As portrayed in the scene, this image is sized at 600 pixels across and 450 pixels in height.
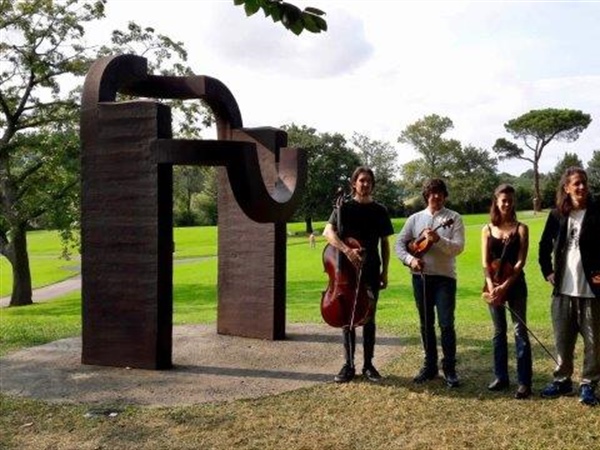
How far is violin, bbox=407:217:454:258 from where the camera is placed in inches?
224

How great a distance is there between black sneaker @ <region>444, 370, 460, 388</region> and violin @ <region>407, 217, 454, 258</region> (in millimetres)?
1056

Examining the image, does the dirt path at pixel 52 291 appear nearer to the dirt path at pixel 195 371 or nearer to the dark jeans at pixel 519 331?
the dirt path at pixel 195 371

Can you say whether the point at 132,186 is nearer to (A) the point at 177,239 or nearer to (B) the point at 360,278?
(B) the point at 360,278

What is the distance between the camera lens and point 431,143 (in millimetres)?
65875

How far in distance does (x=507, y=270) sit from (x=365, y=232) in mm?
1229

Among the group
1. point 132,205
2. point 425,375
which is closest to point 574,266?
point 425,375

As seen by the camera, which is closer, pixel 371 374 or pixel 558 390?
pixel 558 390

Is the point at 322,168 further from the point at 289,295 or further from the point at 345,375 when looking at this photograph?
the point at 345,375

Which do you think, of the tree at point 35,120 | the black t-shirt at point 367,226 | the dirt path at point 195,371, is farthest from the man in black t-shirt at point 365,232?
the tree at point 35,120

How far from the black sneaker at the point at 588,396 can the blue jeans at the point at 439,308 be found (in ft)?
3.46

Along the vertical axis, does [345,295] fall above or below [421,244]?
below

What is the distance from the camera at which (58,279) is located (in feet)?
101

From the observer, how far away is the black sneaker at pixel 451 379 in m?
5.93

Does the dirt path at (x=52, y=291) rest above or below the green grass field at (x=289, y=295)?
below
